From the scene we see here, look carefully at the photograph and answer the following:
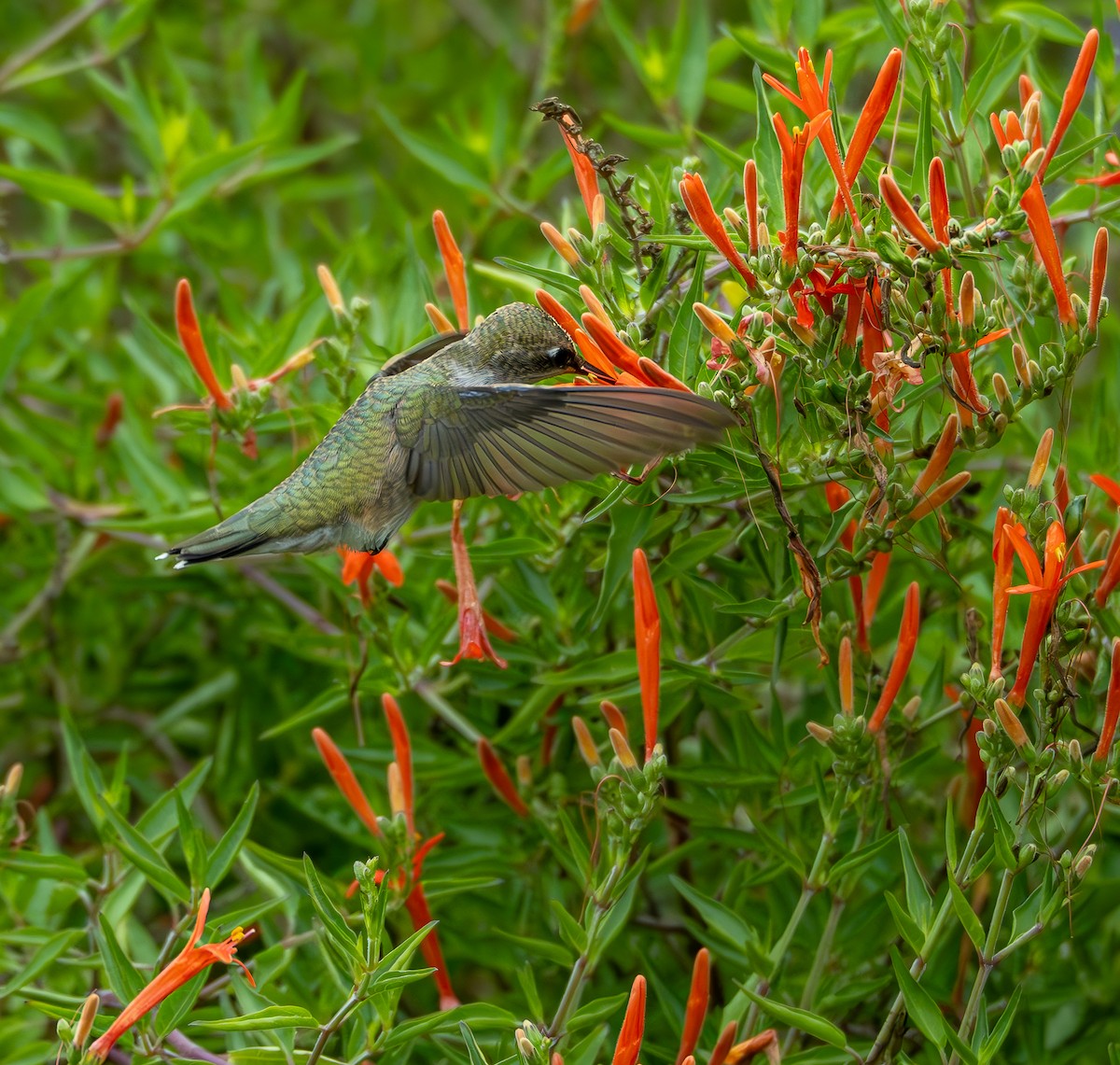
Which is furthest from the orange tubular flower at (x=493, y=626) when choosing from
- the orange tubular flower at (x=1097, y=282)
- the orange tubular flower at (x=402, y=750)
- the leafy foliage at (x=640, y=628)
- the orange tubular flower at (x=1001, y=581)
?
the orange tubular flower at (x=1097, y=282)

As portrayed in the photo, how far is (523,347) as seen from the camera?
2.20 metres

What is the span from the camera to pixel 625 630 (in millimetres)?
2521

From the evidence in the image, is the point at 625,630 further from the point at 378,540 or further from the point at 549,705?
the point at 378,540

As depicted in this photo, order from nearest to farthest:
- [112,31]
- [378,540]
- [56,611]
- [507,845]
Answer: [378,540]
[507,845]
[56,611]
[112,31]

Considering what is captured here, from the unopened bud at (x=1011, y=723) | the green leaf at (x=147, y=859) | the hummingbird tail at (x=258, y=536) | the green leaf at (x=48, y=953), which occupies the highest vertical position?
the unopened bud at (x=1011, y=723)

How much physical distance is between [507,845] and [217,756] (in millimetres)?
879

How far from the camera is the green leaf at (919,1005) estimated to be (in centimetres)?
177

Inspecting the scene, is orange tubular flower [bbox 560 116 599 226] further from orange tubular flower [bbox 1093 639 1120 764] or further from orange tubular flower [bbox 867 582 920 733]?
orange tubular flower [bbox 1093 639 1120 764]

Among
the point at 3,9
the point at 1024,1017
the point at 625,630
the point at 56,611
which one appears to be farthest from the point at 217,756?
the point at 3,9

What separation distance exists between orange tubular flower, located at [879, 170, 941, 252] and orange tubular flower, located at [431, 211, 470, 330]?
0.71m

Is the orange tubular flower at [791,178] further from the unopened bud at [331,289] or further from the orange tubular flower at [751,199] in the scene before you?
the unopened bud at [331,289]

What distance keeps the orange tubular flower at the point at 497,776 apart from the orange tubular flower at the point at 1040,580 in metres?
0.89

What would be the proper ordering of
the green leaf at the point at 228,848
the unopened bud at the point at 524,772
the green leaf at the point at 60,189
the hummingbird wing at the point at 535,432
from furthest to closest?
the green leaf at the point at 60,189 < the unopened bud at the point at 524,772 < the green leaf at the point at 228,848 < the hummingbird wing at the point at 535,432

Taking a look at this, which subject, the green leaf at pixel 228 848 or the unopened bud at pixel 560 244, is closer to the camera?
the unopened bud at pixel 560 244
